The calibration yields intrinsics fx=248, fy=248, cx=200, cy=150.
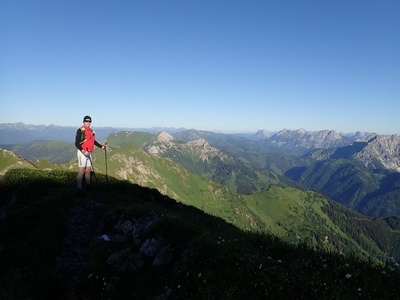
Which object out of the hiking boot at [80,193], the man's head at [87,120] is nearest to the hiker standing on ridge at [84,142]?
the man's head at [87,120]

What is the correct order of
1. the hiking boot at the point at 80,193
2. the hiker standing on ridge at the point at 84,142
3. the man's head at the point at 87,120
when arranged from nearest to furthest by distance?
the hiker standing on ridge at the point at 84,142 → the man's head at the point at 87,120 → the hiking boot at the point at 80,193

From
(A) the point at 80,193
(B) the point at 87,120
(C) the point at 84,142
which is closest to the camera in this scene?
(C) the point at 84,142

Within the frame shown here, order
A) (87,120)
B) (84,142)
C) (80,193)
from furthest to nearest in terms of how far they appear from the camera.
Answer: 1. (80,193)
2. (87,120)
3. (84,142)

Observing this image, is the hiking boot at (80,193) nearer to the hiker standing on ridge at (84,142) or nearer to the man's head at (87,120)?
the hiker standing on ridge at (84,142)

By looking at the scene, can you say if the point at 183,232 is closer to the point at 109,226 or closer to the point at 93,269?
the point at 93,269

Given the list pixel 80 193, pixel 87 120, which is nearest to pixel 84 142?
pixel 87 120

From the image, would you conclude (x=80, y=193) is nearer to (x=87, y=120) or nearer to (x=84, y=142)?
(x=84, y=142)

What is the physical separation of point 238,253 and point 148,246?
4256 millimetres

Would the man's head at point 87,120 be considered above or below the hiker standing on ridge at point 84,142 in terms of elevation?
above

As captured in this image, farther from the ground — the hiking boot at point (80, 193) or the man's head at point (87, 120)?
the man's head at point (87, 120)

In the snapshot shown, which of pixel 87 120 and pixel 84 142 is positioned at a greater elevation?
pixel 87 120

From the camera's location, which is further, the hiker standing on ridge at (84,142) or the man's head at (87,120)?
the man's head at (87,120)

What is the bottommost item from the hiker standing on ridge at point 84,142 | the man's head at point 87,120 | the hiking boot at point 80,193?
the hiking boot at point 80,193

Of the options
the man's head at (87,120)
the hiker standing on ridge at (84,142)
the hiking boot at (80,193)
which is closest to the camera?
the hiker standing on ridge at (84,142)
